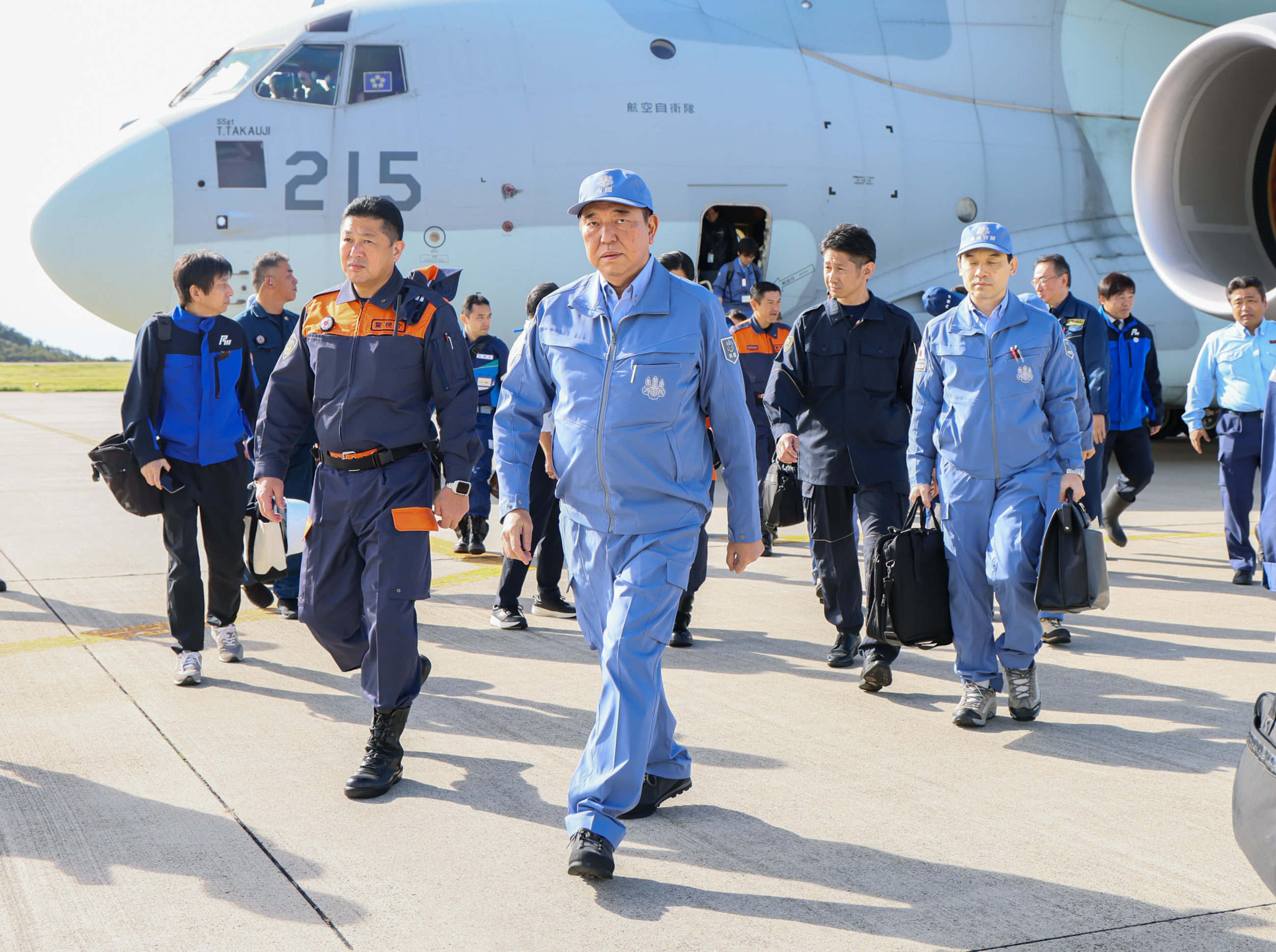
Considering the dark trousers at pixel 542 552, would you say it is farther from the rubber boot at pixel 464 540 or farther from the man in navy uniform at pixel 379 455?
the man in navy uniform at pixel 379 455

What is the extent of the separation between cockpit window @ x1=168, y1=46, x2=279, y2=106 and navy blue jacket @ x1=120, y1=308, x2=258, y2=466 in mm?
5377

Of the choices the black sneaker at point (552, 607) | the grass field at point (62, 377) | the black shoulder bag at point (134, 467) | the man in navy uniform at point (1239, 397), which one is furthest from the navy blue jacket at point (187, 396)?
the grass field at point (62, 377)

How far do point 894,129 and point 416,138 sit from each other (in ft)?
14.5

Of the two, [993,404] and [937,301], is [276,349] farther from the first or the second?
[937,301]

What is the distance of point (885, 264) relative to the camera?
1117 centimetres

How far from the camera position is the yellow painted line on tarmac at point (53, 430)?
16.3m

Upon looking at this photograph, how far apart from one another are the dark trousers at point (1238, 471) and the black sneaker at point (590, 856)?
17.7ft

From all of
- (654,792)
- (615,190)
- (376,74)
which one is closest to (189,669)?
(654,792)

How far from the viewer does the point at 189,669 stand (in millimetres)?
4770

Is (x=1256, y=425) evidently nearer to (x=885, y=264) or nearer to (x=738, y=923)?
(x=885, y=264)

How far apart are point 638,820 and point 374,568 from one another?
116 centimetres

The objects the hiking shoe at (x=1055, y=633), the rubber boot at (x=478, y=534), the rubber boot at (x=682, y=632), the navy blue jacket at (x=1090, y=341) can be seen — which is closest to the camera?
the rubber boot at (x=682, y=632)

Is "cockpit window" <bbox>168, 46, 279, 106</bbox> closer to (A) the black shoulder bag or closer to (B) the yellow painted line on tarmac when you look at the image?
(A) the black shoulder bag

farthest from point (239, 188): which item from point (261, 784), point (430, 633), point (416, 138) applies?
point (261, 784)
